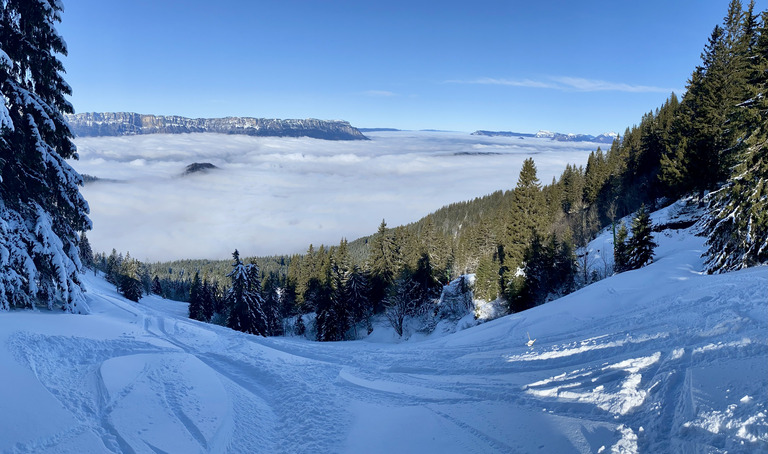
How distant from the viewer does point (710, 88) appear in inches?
1276

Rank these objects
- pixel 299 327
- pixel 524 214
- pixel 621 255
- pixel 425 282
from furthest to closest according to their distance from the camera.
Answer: pixel 299 327 < pixel 425 282 < pixel 524 214 < pixel 621 255

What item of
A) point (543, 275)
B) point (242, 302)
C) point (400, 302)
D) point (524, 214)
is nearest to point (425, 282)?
point (400, 302)

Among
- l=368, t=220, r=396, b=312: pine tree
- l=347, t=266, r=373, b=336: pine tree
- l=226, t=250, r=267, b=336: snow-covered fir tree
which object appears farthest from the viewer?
l=368, t=220, r=396, b=312: pine tree

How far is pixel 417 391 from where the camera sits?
904 cm

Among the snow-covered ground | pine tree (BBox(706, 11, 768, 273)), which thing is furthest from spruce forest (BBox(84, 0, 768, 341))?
the snow-covered ground

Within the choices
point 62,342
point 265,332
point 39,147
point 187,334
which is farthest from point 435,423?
point 265,332

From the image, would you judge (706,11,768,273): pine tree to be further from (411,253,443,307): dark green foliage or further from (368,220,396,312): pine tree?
(368,220,396,312): pine tree

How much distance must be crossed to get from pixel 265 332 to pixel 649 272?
100ft

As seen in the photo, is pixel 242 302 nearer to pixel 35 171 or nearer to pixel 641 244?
pixel 35 171

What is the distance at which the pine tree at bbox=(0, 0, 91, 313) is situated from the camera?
34.6 ft

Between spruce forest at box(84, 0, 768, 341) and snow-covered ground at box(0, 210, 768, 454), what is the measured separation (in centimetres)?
634

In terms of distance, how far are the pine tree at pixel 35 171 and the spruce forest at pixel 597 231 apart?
396cm

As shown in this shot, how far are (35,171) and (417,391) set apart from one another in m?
13.3

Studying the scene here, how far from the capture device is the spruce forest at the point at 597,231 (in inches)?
630
